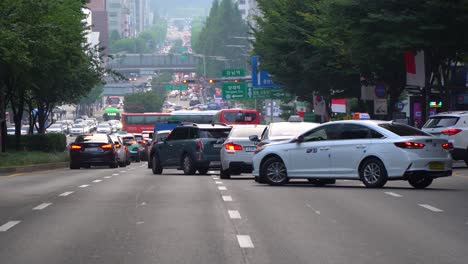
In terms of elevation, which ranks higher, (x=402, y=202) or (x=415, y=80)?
(x=415, y=80)

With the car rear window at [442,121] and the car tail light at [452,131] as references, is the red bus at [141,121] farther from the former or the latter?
the car tail light at [452,131]

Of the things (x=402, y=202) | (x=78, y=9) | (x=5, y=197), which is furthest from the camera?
(x=78, y=9)

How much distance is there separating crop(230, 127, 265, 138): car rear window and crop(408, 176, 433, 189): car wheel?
22.9 ft

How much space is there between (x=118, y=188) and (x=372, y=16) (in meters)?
13.0

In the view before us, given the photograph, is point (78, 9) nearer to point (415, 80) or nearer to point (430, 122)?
point (415, 80)

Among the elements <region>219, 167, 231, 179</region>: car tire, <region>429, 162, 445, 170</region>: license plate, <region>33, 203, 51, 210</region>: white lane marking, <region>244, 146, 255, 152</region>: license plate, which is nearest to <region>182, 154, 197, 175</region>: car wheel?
<region>219, 167, 231, 179</region>: car tire

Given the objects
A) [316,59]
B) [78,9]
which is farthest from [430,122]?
[78,9]

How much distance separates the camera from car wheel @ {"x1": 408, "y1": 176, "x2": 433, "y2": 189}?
23.6 m

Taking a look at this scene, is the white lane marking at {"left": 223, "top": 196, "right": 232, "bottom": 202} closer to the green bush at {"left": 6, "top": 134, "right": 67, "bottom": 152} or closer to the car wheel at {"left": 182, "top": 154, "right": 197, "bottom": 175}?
the car wheel at {"left": 182, "top": 154, "right": 197, "bottom": 175}

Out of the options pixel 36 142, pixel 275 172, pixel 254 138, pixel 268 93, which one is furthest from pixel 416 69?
pixel 268 93

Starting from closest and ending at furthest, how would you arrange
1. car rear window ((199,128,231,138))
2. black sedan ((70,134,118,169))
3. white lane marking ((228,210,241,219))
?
1. white lane marking ((228,210,241,219))
2. car rear window ((199,128,231,138))
3. black sedan ((70,134,118,169))

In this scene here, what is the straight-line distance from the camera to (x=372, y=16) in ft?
113

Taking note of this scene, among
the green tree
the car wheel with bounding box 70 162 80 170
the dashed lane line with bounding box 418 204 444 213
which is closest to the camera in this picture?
the dashed lane line with bounding box 418 204 444 213

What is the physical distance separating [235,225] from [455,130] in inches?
765
